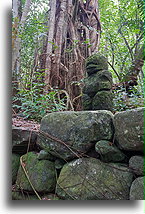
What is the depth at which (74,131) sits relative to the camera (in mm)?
1366

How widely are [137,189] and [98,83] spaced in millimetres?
951

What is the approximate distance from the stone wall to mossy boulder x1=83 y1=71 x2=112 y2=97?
33cm

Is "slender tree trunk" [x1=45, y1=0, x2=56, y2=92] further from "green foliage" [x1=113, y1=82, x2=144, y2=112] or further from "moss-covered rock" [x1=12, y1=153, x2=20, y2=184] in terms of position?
"moss-covered rock" [x1=12, y1=153, x2=20, y2=184]

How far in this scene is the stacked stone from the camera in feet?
5.17

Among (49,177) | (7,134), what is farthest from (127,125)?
(7,134)

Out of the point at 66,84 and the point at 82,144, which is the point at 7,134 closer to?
the point at 82,144

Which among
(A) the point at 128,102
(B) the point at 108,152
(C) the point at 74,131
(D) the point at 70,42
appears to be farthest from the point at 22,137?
(D) the point at 70,42

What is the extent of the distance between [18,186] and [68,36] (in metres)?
2.77

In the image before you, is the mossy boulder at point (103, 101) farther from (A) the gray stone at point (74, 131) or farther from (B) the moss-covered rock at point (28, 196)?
(B) the moss-covered rock at point (28, 196)

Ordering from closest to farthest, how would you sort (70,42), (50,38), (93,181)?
(93,181) → (50,38) → (70,42)

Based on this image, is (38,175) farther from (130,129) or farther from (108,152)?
(130,129)

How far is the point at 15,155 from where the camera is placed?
166 centimetres

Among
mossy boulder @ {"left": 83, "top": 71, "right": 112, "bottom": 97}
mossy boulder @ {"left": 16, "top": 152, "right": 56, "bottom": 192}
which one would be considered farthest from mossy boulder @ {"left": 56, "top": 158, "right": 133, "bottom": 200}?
mossy boulder @ {"left": 83, "top": 71, "right": 112, "bottom": 97}

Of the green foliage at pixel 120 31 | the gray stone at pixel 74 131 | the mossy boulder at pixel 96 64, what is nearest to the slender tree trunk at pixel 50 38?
the green foliage at pixel 120 31
